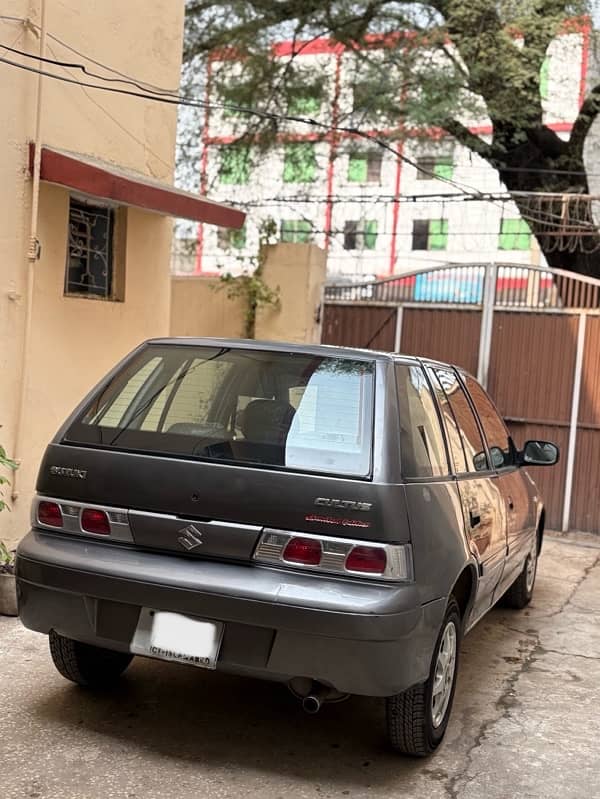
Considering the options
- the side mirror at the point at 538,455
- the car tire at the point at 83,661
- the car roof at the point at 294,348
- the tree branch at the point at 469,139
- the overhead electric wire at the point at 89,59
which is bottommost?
the car tire at the point at 83,661

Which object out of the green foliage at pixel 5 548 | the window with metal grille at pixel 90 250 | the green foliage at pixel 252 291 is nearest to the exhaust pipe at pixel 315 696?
the green foliage at pixel 5 548

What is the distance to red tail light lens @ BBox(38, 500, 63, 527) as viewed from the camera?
3.50 metres

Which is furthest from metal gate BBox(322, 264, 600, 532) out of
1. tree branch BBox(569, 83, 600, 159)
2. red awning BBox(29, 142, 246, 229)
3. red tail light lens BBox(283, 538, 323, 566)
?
red tail light lens BBox(283, 538, 323, 566)

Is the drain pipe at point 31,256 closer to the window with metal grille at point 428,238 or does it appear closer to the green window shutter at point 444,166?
the green window shutter at point 444,166

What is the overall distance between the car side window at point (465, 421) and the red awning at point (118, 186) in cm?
280

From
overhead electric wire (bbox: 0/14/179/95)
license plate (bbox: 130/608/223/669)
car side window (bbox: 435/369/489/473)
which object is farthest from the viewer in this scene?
overhead electric wire (bbox: 0/14/179/95)

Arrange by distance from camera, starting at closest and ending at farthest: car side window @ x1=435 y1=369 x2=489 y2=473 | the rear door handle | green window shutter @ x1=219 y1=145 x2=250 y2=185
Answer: the rear door handle < car side window @ x1=435 y1=369 x2=489 y2=473 < green window shutter @ x1=219 y1=145 x2=250 y2=185

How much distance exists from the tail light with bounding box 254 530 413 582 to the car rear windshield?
0.85 feet

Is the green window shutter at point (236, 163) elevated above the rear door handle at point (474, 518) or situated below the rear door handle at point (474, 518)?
above

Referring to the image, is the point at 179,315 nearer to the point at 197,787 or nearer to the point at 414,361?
the point at 414,361

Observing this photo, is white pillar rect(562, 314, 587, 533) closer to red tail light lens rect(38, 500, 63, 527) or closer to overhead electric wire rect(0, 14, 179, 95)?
overhead electric wire rect(0, 14, 179, 95)

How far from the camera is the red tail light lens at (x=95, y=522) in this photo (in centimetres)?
342

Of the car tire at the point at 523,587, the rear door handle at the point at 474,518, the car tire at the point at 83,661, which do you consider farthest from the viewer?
the car tire at the point at 523,587

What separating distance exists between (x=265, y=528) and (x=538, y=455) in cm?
265
